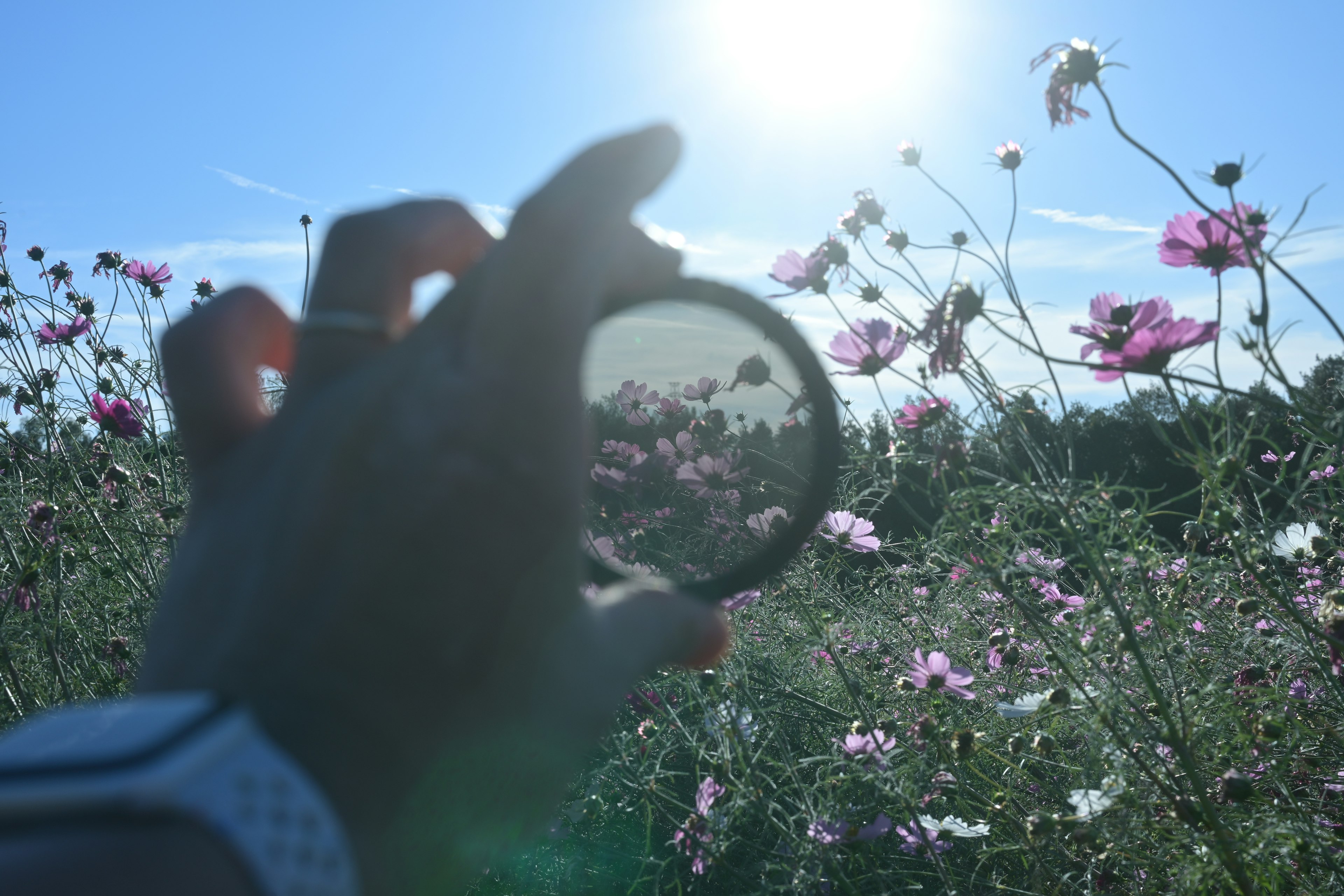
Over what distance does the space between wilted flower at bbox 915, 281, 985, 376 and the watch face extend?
1.28 metres

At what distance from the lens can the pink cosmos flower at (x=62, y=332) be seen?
10.5 ft

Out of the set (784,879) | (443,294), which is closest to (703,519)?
(784,879)

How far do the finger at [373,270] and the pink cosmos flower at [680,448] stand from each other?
90 centimetres

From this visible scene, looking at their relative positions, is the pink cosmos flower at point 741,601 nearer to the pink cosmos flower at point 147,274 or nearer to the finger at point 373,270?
the finger at point 373,270

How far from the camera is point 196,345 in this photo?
88 cm

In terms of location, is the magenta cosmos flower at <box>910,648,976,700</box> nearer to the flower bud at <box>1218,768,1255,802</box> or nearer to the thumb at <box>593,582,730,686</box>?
the flower bud at <box>1218,768,1255,802</box>

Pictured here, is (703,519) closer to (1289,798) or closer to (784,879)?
(784,879)

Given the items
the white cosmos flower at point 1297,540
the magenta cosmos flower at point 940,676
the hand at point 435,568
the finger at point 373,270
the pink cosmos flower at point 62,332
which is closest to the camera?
the hand at point 435,568

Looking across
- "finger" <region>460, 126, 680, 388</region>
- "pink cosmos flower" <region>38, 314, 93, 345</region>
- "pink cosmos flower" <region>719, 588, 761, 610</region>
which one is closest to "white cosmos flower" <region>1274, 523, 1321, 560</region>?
"pink cosmos flower" <region>719, 588, 761, 610</region>

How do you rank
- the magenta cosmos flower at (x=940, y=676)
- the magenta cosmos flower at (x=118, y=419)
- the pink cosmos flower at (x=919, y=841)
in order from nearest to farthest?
the pink cosmos flower at (x=919, y=841) → the magenta cosmos flower at (x=940, y=676) → the magenta cosmos flower at (x=118, y=419)

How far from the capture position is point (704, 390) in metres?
1.47

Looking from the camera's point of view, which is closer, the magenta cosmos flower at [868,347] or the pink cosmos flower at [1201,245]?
the pink cosmos flower at [1201,245]

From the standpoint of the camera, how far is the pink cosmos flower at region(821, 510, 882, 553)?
2137mm

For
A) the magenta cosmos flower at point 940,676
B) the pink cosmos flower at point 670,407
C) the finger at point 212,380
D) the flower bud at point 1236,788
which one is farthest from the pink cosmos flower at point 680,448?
the flower bud at point 1236,788
